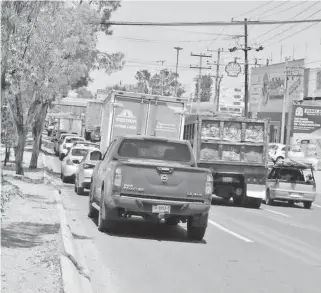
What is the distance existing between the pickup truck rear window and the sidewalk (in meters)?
2.10

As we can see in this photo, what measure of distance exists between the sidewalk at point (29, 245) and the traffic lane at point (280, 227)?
14.8 ft

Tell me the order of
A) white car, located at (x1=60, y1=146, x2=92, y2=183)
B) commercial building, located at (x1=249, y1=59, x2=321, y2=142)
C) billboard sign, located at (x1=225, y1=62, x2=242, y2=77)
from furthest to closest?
commercial building, located at (x1=249, y1=59, x2=321, y2=142)
billboard sign, located at (x1=225, y1=62, x2=242, y2=77)
white car, located at (x1=60, y1=146, x2=92, y2=183)

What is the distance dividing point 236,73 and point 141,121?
33.2 meters

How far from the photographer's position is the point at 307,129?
6309cm

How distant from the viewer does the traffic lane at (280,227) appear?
47.3 ft

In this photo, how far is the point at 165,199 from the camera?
13.4 m

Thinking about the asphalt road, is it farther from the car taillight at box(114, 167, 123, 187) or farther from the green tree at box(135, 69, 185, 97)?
the green tree at box(135, 69, 185, 97)

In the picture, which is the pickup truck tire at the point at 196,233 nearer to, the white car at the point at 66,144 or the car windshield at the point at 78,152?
the car windshield at the point at 78,152

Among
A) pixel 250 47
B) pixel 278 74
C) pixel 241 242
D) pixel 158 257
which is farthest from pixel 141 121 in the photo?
pixel 278 74

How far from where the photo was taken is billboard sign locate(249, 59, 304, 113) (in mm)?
66938

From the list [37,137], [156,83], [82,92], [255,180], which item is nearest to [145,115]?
[255,180]

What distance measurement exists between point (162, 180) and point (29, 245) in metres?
3.22

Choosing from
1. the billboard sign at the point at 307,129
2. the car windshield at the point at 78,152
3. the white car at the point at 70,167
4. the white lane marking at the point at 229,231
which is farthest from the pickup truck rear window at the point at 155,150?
the billboard sign at the point at 307,129

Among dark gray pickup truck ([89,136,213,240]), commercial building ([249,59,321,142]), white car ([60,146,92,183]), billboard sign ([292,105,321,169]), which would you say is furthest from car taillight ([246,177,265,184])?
commercial building ([249,59,321,142])
